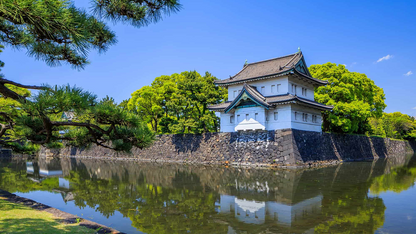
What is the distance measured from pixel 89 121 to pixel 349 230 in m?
5.41

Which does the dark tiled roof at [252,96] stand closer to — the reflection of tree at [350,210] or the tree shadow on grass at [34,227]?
the reflection of tree at [350,210]

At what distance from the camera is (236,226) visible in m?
5.72

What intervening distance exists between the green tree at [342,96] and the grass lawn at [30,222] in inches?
846

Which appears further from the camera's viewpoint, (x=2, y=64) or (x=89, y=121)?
(x=2, y=64)

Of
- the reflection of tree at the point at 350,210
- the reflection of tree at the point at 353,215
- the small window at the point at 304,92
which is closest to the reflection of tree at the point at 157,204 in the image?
the reflection of tree at the point at 353,215

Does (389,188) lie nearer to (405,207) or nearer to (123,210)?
(405,207)

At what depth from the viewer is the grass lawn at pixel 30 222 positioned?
445 centimetres

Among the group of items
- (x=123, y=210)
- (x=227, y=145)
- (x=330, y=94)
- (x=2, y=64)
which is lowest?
(x=123, y=210)

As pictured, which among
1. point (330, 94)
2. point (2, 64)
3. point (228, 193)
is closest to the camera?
point (2, 64)

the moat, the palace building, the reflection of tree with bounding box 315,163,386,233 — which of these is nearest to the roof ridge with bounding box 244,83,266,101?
the palace building

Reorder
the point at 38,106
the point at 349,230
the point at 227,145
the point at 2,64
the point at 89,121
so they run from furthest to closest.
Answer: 1. the point at 227,145
2. the point at 2,64
3. the point at 349,230
4. the point at 89,121
5. the point at 38,106

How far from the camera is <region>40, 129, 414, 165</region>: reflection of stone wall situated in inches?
695

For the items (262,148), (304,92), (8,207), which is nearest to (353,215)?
(8,207)

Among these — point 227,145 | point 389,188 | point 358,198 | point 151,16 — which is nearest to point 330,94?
point 227,145
